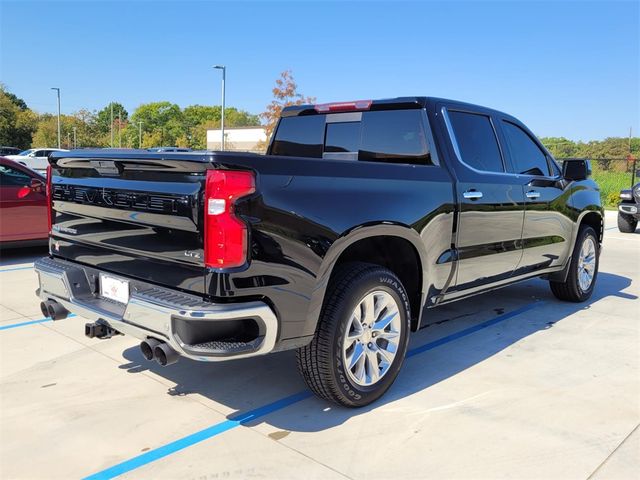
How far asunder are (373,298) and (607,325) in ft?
10.5

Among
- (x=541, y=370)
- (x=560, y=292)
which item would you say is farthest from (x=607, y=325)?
(x=541, y=370)

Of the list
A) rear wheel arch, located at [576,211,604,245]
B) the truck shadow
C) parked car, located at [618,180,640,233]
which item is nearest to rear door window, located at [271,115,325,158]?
the truck shadow

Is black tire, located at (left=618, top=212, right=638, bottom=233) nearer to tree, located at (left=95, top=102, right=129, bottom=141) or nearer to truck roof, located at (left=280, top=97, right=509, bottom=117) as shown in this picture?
truck roof, located at (left=280, top=97, right=509, bottom=117)

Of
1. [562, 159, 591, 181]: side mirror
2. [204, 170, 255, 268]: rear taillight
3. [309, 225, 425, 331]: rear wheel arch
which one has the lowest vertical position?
[309, 225, 425, 331]: rear wheel arch

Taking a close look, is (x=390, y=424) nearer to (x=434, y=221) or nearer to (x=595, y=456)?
(x=595, y=456)

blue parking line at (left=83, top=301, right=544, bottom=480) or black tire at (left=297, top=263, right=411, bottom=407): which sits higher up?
black tire at (left=297, top=263, right=411, bottom=407)

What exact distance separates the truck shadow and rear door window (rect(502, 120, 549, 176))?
1.45 meters

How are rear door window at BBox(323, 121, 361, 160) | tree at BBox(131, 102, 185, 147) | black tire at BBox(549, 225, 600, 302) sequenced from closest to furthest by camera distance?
rear door window at BBox(323, 121, 361, 160)
black tire at BBox(549, 225, 600, 302)
tree at BBox(131, 102, 185, 147)

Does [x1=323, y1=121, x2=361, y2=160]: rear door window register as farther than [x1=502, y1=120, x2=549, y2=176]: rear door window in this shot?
No

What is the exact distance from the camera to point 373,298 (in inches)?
130

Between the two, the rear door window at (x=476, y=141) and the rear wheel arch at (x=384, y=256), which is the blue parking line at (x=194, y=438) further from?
the rear door window at (x=476, y=141)

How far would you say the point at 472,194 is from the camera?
4051mm

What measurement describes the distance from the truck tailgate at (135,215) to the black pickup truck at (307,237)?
0.01 meters

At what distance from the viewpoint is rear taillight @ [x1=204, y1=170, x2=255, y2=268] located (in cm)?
254
